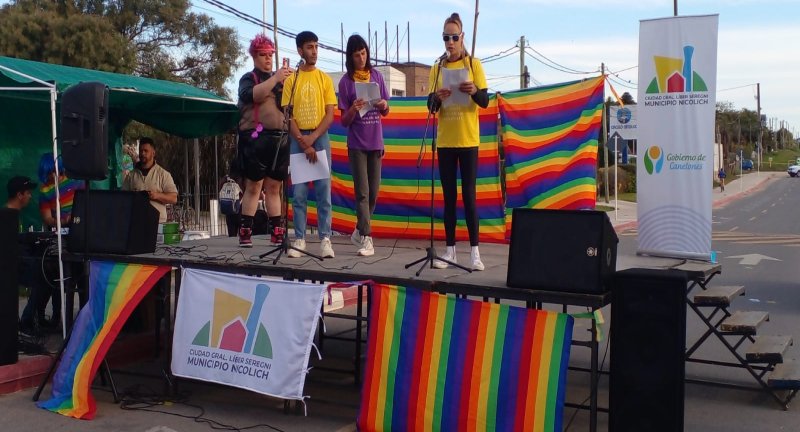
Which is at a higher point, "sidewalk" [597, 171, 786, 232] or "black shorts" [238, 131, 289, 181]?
"black shorts" [238, 131, 289, 181]

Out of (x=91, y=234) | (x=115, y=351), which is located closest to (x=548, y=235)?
(x=91, y=234)

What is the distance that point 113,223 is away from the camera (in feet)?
23.9

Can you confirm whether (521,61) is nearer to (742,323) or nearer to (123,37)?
(123,37)

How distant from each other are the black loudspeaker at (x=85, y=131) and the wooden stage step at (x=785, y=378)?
593cm

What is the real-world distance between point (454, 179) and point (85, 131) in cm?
322

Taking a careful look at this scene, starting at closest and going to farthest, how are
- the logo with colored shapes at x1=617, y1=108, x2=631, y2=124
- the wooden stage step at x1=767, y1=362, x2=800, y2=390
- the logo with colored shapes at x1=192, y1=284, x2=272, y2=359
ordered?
the logo with colored shapes at x1=192, y1=284, x2=272, y2=359, the wooden stage step at x1=767, y1=362, x2=800, y2=390, the logo with colored shapes at x1=617, y1=108, x2=631, y2=124

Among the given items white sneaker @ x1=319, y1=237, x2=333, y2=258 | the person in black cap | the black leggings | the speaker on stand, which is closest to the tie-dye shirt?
the person in black cap

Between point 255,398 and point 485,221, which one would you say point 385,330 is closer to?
point 255,398

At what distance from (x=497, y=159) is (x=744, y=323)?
2956 millimetres

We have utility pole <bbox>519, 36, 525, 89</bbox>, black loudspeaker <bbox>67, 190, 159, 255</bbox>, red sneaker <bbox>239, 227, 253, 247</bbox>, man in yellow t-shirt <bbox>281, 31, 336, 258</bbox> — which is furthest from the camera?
utility pole <bbox>519, 36, 525, 89</bbox>

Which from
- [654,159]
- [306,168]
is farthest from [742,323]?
[306,168]

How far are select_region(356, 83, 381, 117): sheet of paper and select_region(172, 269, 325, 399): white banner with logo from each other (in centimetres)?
189

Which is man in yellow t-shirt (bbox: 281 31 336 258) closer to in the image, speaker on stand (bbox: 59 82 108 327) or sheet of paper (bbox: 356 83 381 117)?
sheet of paper (bbox: 356 83 381 117)

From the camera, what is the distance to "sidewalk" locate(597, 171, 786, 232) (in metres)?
28.9
